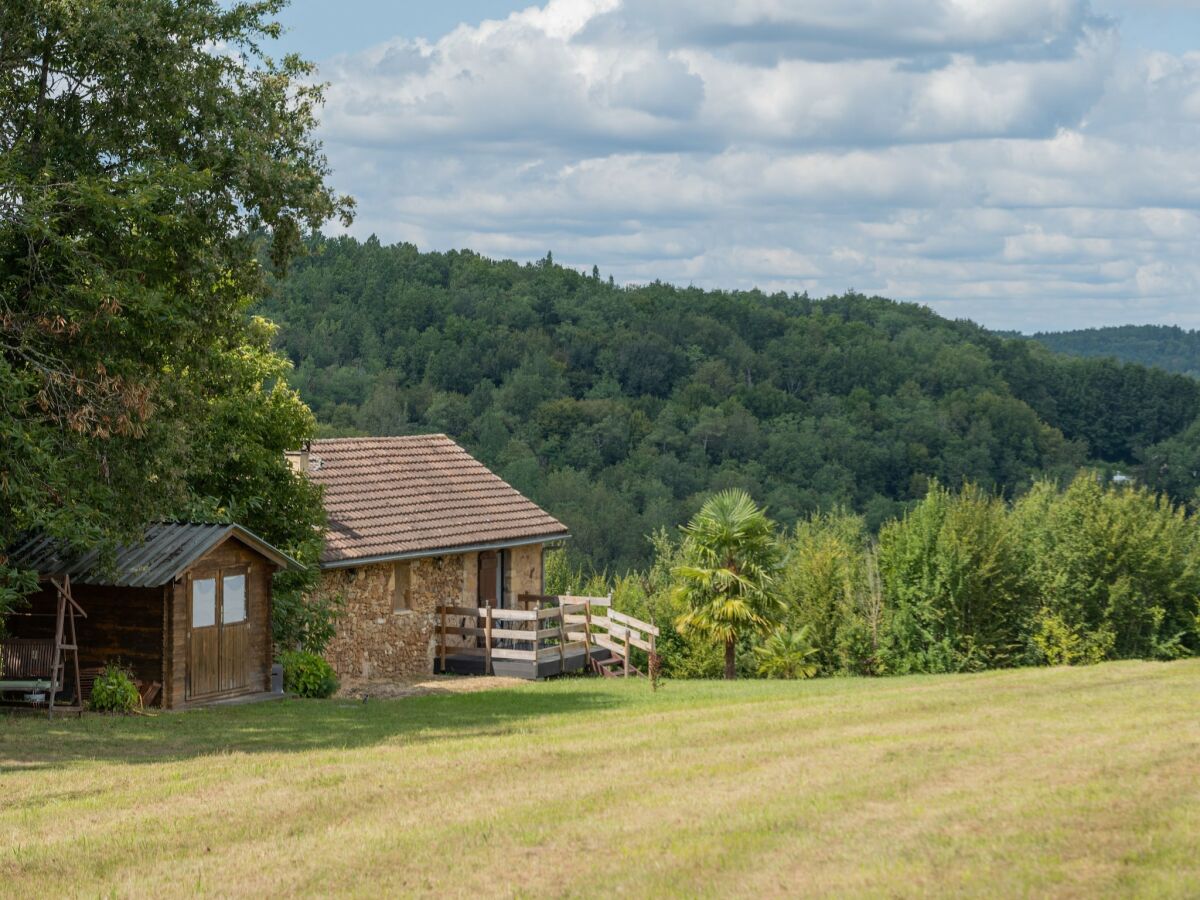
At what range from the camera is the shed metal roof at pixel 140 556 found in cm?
1997

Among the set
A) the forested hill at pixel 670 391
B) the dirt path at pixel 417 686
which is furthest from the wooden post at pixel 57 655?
the forested hill at pixel 670 391

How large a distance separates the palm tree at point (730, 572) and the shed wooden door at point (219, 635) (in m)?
9.70

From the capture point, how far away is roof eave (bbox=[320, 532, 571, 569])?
26.2 meters

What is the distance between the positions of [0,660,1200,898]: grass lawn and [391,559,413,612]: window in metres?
10.1

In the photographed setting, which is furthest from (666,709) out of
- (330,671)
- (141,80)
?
(141,80)

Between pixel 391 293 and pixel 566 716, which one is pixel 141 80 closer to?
pixel 566 716

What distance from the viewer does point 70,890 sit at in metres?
9.25

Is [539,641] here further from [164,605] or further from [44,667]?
[44,667]

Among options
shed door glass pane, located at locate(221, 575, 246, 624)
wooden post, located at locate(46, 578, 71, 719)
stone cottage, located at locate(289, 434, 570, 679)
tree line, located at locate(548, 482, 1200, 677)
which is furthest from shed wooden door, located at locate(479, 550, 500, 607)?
wooden post, located at locate(46, 578, 71, 719)

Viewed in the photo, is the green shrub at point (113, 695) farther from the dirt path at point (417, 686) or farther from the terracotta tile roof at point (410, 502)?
the terracotta tile roof at point (410, 502)

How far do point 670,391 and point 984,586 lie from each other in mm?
73171

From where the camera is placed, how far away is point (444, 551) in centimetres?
2875

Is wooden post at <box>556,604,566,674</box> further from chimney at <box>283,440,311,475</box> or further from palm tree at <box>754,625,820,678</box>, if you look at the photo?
chimney at <box>283,440,311,475</box>

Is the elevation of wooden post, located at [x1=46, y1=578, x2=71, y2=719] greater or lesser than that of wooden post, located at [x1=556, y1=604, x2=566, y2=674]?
greater
